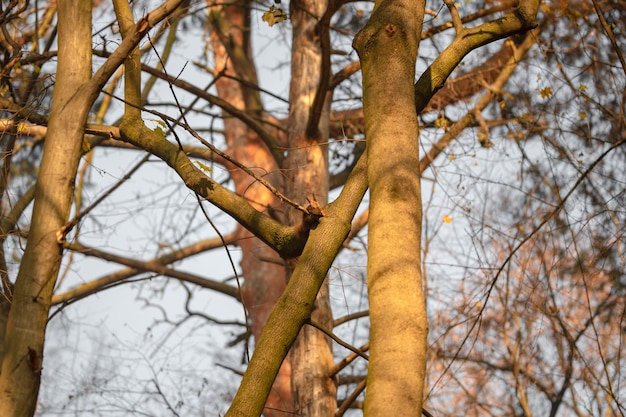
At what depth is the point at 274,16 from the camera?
197 inches

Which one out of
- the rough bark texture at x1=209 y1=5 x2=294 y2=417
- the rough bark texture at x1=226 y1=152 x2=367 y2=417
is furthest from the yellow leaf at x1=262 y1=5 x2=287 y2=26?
the rough bark texture at x1=209 y1=5 x2=294 y2=417

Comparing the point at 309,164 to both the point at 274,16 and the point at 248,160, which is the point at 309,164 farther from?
the point at 248,160

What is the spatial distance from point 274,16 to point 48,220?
7.04ft

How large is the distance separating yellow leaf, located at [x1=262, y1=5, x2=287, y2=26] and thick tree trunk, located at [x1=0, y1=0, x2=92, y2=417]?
1266mm

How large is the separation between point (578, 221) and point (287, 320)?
3.47 meters

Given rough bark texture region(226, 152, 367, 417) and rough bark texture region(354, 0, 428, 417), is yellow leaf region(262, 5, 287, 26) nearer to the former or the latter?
rough bark texture region(354, 0, 428, 417)

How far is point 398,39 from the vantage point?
3.30m

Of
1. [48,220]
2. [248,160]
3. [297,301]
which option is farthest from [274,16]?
[248,160]

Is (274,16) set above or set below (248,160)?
below

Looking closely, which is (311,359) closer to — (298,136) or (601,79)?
(298,136)

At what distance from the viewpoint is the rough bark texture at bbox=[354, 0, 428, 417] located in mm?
2541

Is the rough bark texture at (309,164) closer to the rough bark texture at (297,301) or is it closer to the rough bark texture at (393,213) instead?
the rough bark texture at (297,301)

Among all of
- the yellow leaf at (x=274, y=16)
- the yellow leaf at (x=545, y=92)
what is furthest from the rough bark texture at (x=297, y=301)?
the yellow leaf at (x=545, y=92)

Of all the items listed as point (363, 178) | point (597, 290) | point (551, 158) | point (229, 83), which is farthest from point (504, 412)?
point (363, 178)
